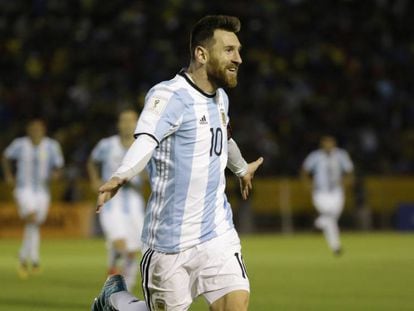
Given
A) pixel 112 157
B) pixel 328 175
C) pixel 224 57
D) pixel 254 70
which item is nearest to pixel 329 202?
pixel 328 175

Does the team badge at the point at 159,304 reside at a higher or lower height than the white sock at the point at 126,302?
higher

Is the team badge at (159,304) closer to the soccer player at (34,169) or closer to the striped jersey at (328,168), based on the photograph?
the soccer player at (34,169)

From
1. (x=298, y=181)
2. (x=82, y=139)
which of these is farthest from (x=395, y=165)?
(x=82, y=139)

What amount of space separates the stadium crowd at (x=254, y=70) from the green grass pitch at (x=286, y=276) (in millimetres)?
3850

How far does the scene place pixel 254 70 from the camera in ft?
108

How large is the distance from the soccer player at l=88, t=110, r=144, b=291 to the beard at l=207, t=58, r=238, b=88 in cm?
740

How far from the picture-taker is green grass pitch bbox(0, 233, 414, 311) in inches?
523

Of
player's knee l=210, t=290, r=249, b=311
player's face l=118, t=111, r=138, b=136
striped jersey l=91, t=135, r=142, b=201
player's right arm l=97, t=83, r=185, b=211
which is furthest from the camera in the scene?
Result: striped jersey l=91, t=135, r=142, b=201

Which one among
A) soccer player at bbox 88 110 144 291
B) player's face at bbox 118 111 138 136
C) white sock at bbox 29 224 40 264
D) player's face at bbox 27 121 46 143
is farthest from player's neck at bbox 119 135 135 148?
player's face at bbox 27 121 46 143

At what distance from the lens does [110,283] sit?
834 centimetres

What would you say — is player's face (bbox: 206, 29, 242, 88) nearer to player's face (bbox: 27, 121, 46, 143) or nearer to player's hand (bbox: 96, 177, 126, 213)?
player's hand (bbox: 96, 177, 126, 213)

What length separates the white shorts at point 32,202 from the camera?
19812 millimetres

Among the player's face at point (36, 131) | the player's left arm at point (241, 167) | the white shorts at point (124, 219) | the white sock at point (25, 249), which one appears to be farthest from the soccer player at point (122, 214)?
the player's left arm at point (241, 167)

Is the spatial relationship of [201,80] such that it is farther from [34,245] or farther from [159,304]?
[34,245]
